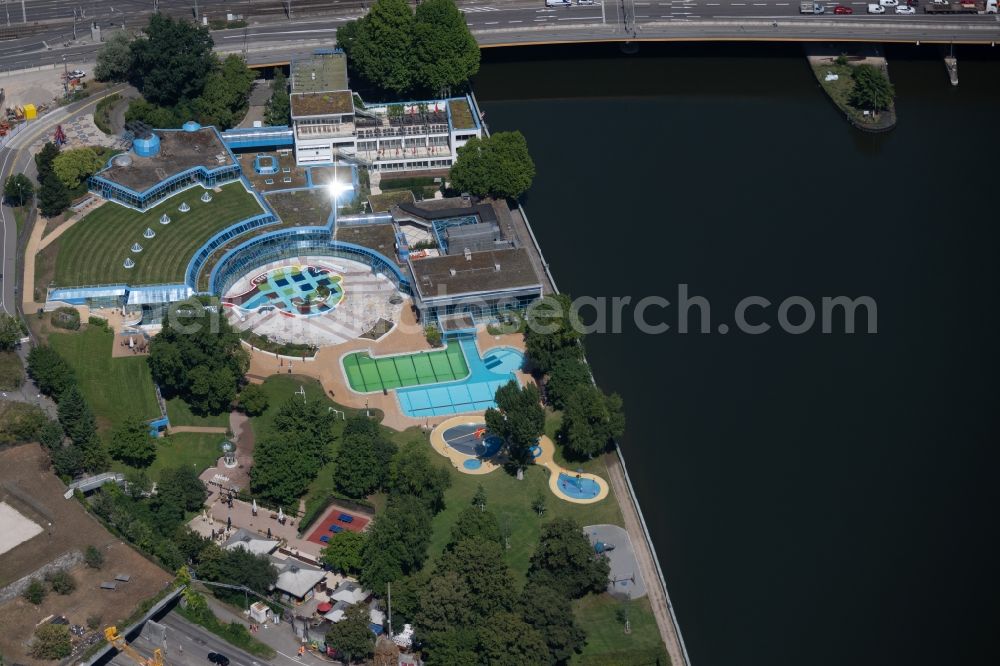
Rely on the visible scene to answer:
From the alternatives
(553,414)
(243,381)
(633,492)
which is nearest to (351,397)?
(243,381)

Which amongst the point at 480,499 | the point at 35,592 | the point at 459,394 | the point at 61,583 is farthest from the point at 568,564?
the point at 35,592

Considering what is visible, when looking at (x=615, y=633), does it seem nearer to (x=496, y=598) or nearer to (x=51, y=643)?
(x=496, y=598)

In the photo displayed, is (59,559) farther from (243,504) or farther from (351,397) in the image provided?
(351,397)

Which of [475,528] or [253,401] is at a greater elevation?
[253,401]

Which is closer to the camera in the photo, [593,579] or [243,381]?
[593,579]

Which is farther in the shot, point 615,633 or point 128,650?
point 615,633

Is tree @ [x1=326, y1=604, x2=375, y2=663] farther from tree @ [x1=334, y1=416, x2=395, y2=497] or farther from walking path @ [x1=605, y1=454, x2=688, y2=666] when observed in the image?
walking path @ [x1=605, y1=454, x2=688, y2=666]

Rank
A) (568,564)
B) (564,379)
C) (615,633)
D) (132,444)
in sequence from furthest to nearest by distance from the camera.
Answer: (564,379) → (132,444) → (568,564) → (615,633)
